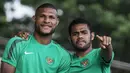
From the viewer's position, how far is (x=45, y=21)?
3400 millimetres

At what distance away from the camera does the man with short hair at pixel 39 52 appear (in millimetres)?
3248

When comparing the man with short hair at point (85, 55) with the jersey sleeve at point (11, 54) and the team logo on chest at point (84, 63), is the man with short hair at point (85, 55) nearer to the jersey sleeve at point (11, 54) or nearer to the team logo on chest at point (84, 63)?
the team logo on chest at point (84, 63)

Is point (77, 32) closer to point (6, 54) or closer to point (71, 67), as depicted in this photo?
point (71, 67)

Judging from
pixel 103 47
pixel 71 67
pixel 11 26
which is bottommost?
pixel 11 26

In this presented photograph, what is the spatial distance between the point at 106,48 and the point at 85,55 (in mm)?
386

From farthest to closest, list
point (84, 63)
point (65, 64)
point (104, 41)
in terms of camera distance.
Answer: point (84, 63) < point (65, 64) < point (104, 41)

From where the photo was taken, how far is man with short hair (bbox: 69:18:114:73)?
11.5ft

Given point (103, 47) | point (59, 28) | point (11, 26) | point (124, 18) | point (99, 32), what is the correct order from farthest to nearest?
point (11, 26)
point (59, 28)
point (99, 32)
point (124, 18)
point (103, 47)

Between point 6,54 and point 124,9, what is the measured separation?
7.13 m

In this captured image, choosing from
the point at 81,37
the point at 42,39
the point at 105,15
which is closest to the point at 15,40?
the point at 42,39

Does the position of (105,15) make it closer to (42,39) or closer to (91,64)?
(91,64)

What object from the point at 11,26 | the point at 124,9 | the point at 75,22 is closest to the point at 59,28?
the point at 11,26

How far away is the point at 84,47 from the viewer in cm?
359

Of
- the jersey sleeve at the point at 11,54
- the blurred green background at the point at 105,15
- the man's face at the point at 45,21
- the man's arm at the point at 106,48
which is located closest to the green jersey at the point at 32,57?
the jersey sleeve at the point at 11,54
